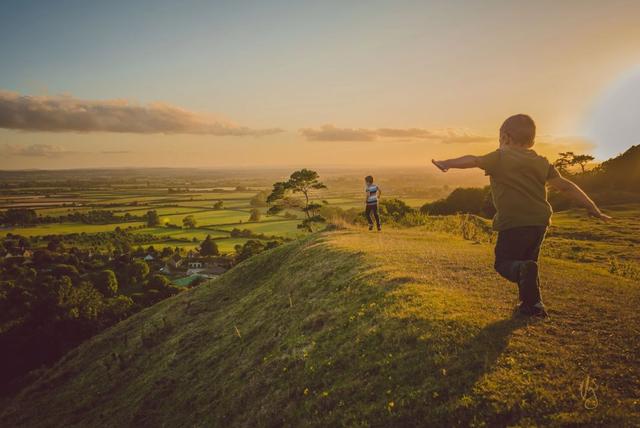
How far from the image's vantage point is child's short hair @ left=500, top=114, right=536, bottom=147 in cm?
543

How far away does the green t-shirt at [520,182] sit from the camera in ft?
17.5

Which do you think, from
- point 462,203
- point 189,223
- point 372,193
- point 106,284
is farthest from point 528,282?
point 189,223

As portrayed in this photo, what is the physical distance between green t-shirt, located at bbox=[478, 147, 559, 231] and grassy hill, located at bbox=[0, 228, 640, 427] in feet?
6.12

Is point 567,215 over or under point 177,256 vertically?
over

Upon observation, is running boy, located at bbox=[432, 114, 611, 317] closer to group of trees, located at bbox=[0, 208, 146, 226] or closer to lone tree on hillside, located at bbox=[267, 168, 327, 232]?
lone tree on hillside, located at bbox=[267, 168, 327, 232]

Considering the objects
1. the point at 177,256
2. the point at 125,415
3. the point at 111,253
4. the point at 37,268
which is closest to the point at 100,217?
the point at 111,253

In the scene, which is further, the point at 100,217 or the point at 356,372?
the point at 100,217

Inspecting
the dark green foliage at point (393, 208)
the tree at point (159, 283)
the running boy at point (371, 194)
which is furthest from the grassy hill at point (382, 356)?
the tree at point (159, 283)

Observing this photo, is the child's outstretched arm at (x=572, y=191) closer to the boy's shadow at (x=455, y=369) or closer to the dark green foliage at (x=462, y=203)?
the boy's shadow at (x=455, y=369)

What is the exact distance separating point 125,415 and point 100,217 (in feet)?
367

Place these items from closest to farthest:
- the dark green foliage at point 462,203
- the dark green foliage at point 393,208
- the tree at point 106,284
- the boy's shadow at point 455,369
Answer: the boy's shadow at point 455,369, the dark green foliage at point 393,208, the dark green foliage at point 462,203, the tree at point 106,284

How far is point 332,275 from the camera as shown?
449 inches

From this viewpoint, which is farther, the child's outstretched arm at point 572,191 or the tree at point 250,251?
the tree at point 250,251

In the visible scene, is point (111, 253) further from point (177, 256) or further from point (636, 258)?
point (636, 258)
